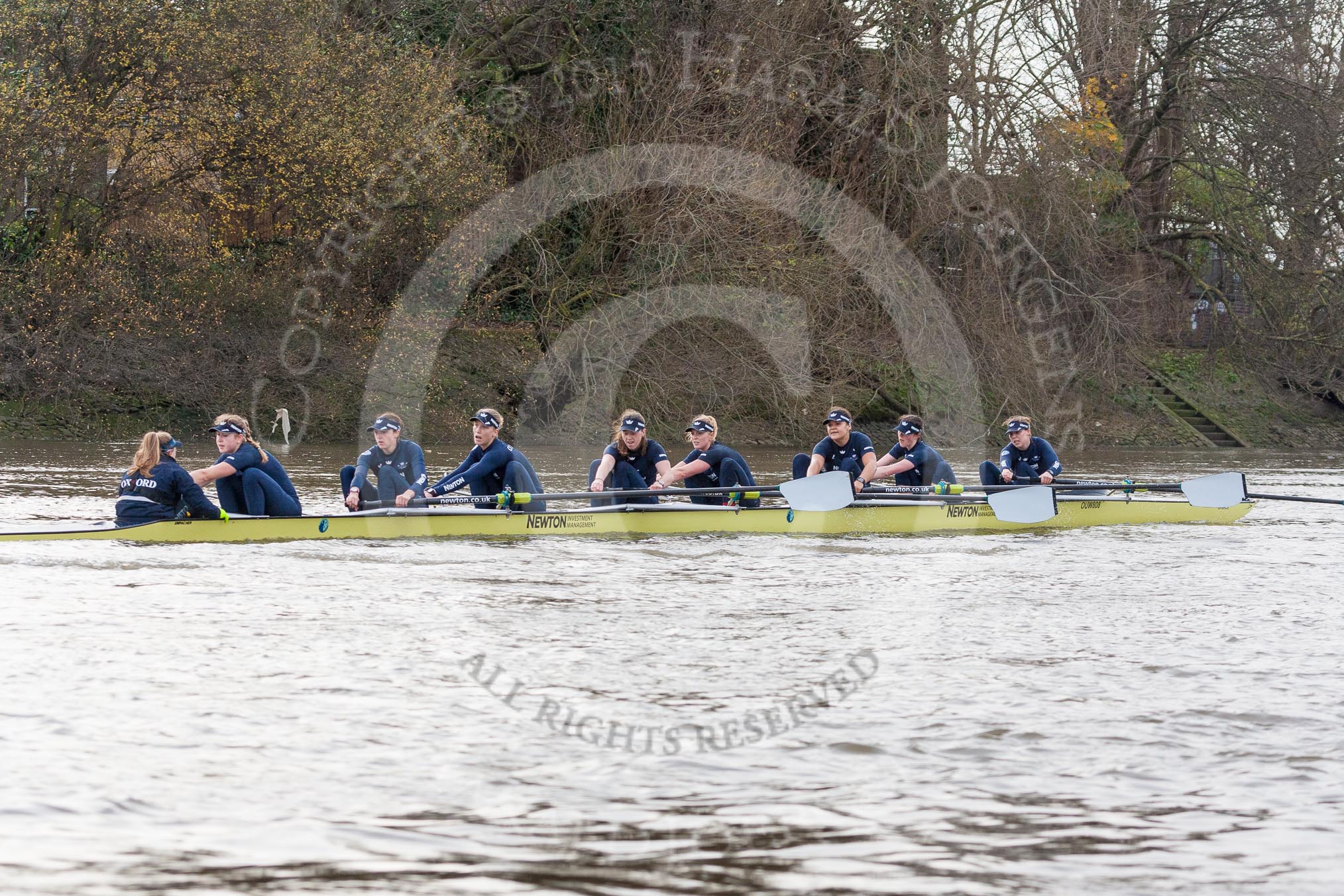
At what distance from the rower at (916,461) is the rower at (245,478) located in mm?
6896

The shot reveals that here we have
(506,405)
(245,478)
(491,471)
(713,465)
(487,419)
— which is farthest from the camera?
(506,405)

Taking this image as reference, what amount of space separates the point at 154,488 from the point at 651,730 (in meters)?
7.34

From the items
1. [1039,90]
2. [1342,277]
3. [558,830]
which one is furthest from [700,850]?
[1342,277]

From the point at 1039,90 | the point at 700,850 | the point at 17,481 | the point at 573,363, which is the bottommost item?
the point at 700,850

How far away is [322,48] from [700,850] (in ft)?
80.2

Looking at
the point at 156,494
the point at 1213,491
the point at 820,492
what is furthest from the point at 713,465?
the point at 1213,491

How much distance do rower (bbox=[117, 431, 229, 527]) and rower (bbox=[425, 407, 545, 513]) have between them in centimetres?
239

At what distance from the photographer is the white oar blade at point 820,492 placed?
50.9ft

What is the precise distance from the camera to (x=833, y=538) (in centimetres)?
1563

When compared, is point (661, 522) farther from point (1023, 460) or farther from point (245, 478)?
point (1023, 460)

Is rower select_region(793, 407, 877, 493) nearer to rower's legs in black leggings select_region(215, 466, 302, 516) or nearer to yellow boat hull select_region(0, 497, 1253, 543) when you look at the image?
yellow boat hull select_region(0, 497, 1253, 543)

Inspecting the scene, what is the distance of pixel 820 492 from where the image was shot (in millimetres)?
15531

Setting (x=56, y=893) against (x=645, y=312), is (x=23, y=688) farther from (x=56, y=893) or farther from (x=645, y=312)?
(x=645, y=312)

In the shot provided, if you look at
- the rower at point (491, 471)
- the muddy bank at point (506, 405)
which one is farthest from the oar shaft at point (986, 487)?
the muddy bank at point (506, 405)
